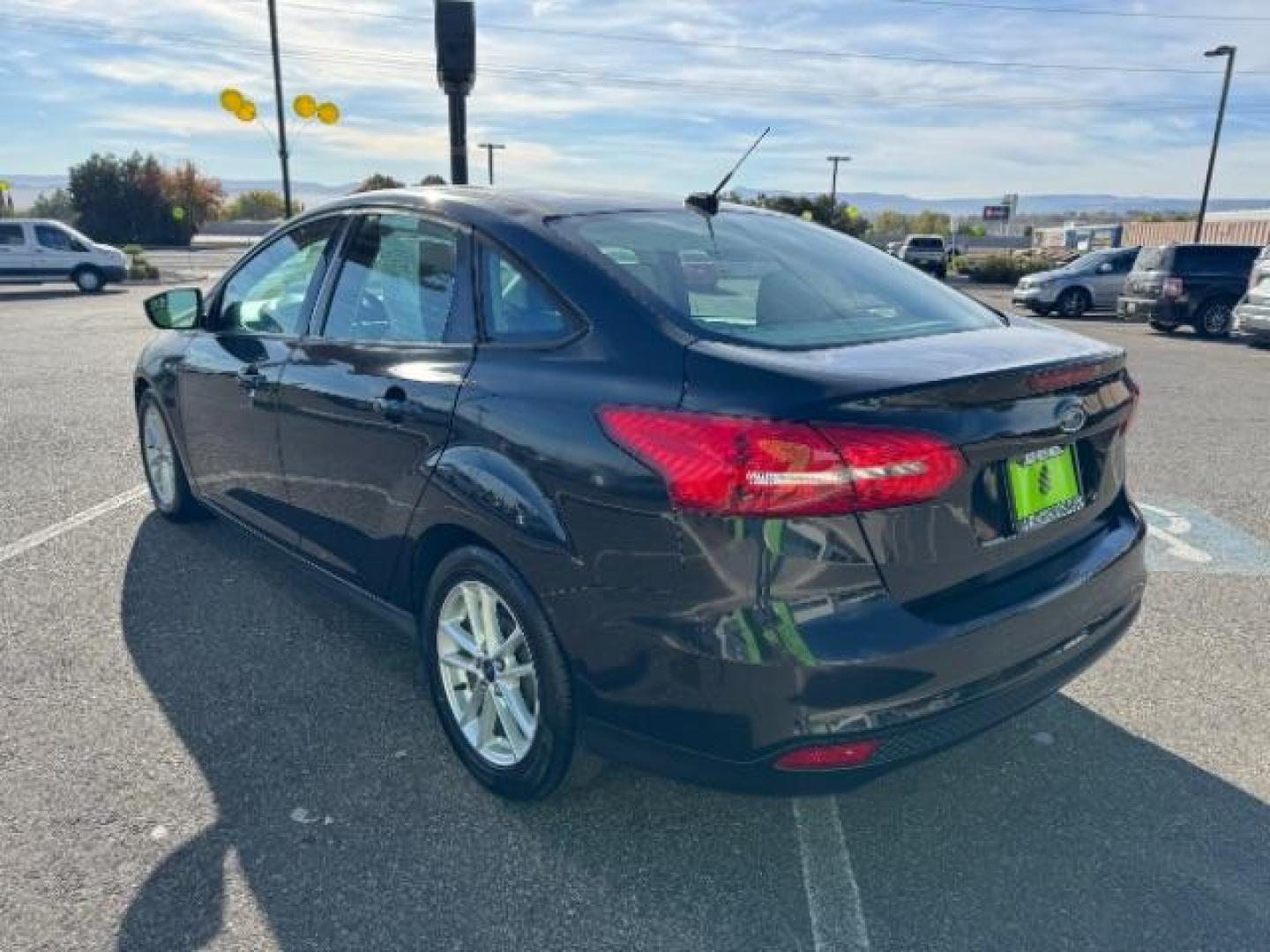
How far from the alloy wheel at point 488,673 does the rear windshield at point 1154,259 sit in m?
18.4

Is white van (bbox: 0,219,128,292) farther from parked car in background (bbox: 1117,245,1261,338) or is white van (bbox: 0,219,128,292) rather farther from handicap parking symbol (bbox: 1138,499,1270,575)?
handicap parking symbol (bbox: 1138,499,1270,575)

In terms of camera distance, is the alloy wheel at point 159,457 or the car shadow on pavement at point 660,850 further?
the alloy wheel at point 159,457

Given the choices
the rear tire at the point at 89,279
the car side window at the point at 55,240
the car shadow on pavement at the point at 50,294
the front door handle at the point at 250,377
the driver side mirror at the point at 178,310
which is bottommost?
the car shadow on pavement at the point at 50,294

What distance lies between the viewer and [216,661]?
11.6 feet

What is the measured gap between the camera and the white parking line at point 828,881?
223cm

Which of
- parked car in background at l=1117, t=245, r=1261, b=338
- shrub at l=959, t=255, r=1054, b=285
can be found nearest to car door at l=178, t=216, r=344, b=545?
parked car in background at l=1117, t=245, r=1261, b=338

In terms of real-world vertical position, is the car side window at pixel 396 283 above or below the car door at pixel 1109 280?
above

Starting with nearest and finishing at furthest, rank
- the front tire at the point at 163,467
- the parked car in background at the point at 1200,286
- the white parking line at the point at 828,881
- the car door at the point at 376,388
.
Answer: the white parking line at the point at 828,881
the car door at the point at 376,388
the front tire at the point at 163,467
the parked car in background at the point at 1200,286

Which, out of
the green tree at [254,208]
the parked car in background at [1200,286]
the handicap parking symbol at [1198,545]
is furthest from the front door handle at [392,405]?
the green tree at [254,208]

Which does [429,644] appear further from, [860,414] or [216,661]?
[860,414]

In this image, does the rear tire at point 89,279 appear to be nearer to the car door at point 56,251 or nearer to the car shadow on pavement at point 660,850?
the car door at point 56,251

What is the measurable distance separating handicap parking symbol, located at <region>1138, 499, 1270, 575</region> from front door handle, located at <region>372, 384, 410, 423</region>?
3.67 metres

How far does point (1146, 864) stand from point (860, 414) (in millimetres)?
1501

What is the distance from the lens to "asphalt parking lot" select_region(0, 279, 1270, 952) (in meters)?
2.27
